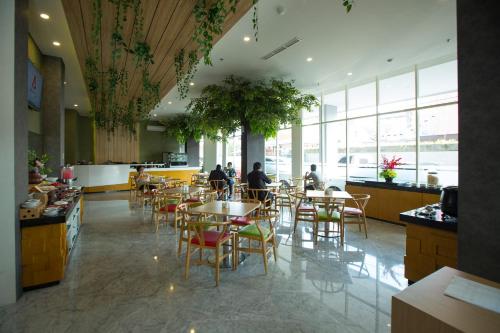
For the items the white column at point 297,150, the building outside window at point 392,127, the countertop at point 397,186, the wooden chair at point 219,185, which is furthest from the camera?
the white column at point 297,150

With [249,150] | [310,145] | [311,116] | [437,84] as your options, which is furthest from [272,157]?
[437,84]

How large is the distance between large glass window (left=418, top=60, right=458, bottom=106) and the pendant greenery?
2695 millimetres

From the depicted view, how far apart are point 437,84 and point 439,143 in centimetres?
146

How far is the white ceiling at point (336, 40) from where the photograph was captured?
144 inches

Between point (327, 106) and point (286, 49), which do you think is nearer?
point (286, 49)

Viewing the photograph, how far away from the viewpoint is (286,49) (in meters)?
4.88

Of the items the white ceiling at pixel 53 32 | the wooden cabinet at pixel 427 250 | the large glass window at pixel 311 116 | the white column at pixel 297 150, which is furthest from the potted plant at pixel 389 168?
the white ceiling at pixel 53 32

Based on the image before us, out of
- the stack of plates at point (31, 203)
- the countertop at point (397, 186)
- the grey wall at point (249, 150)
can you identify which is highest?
the grey wall at point (249, 150)

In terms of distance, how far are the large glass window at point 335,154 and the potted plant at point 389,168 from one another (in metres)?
1.79

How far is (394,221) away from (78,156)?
1446cm

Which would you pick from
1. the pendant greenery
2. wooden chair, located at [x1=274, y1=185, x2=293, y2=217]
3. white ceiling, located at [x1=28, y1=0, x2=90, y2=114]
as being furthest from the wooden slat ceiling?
wooden chair, located at [x1=274, y1=185, x2=293, y2=217]

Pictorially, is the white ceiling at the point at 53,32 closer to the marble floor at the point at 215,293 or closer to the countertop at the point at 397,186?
the marble floor at the point at 215,293

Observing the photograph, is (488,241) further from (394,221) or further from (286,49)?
(394,221)

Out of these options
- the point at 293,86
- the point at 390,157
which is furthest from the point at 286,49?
the point at 390,157
